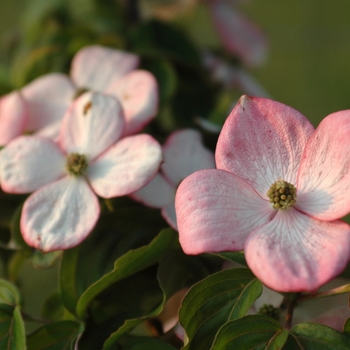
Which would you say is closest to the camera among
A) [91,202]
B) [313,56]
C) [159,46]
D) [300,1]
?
[91,202]

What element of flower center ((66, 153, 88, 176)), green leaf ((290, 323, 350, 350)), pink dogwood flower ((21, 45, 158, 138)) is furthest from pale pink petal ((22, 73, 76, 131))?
green leaf ((290, 323, 350, 350))

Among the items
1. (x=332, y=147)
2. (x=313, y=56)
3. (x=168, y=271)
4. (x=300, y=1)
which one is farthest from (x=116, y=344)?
(x=300, y=1)

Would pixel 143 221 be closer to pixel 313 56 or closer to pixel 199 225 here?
pixel 199 225

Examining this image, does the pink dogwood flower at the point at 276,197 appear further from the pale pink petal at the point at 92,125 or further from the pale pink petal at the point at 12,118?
the pale pink petal at the point at 12,118

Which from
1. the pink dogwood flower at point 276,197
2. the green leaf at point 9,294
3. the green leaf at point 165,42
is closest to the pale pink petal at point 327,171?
the pink dogwood flower at point 276,197

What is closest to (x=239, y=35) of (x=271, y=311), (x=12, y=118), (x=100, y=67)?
(x=100, y=67)
